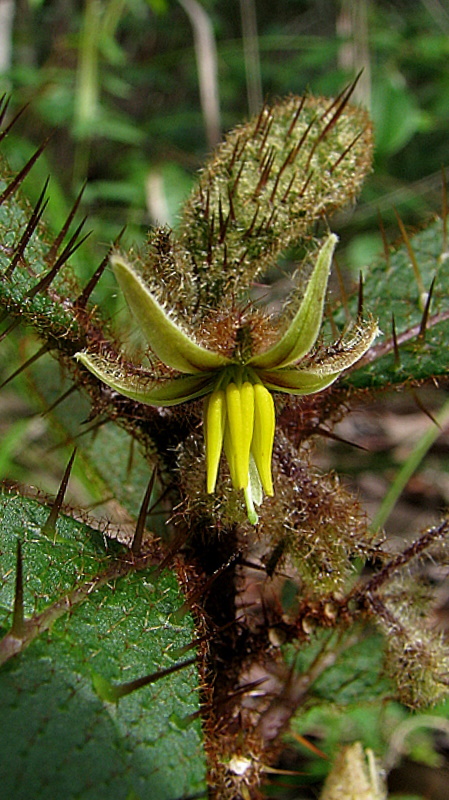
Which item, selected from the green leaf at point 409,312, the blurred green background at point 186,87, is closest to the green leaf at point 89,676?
the green leaf at point 409,312

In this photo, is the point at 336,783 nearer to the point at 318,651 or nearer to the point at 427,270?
the point at 318,651

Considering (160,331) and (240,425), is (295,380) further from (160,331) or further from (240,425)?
(160,331)

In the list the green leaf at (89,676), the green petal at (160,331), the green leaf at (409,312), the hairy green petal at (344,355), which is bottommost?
the green leaf at (89,676)

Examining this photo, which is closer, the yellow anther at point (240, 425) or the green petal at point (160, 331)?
the green petal at point (160, 331)

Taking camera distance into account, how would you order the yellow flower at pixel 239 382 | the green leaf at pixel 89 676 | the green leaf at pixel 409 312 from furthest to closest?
the green leaf at pixel 409 312, the yellow flower at pixel 239 382, the green leaf at pixel 89 676

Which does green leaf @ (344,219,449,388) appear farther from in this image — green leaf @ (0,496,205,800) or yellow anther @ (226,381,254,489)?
green leaf @ (0,496,205,800)

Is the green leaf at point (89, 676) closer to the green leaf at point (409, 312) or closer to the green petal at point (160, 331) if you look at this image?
the green petal at point (160, 331)

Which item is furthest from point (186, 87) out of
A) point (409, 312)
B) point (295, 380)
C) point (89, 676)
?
point (89, 676)
